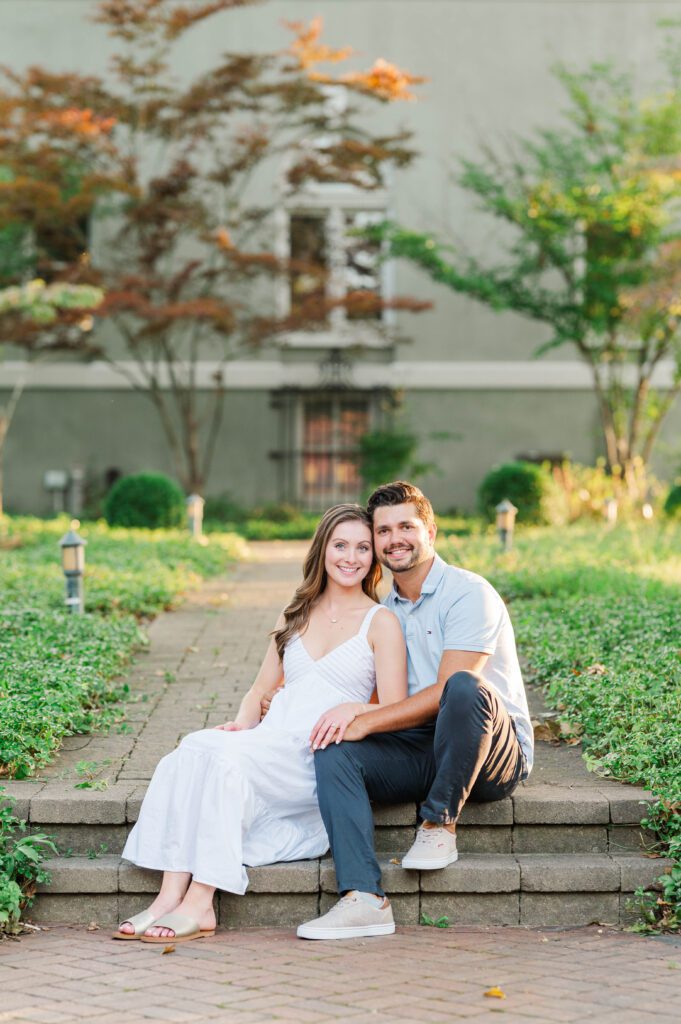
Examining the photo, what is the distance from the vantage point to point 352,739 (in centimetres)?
488

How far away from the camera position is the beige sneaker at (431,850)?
4.75m

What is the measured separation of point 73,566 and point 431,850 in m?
4.56

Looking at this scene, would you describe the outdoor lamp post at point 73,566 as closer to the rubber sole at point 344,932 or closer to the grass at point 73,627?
the grass at point 73,627

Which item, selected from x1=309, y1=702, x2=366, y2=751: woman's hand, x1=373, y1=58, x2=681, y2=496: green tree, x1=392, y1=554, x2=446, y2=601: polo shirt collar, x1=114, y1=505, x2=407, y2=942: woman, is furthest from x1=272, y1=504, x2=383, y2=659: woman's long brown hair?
x1=373, y1=58, x2=681, y2=496: green tree

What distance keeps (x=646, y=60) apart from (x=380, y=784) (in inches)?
755

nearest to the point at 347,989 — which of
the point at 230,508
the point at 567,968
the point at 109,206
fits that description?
the point at 567,968

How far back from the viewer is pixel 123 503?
16.4 metres

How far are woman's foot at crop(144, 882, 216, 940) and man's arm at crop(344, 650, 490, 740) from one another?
820 mm

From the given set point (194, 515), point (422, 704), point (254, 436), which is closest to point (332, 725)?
point (422, 704)

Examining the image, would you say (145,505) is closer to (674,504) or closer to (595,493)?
(595,493)

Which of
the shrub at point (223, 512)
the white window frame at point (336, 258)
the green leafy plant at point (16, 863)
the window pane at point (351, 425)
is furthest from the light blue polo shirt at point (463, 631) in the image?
the window pane at point (351, 425)

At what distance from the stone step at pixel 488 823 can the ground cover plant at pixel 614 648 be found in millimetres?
163

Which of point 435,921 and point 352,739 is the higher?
point 352,739

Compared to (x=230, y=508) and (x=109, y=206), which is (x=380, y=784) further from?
(x=109, y=206)
